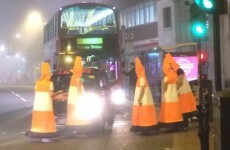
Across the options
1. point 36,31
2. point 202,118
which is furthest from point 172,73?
point 36,31

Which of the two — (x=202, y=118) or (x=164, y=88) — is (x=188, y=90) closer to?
(x=164, y=88)

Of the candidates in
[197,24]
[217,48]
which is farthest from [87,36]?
[217,48]

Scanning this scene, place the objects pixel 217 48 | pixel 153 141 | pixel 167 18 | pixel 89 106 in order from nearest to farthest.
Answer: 1. pixel 217 48
2. pixel 153 141
3. pixel 89 106
4. pixel 167 18

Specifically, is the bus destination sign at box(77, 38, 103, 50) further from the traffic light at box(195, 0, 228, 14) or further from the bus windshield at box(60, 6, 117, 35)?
the traffic light at box(195, 0, 228, 14)

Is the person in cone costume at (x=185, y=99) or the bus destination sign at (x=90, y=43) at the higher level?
the bus destination sign at (x=90, y=43)

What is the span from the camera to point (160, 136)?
11.5 metres

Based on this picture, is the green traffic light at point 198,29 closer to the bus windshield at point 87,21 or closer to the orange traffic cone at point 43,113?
the orange traffic cone at point 43,113

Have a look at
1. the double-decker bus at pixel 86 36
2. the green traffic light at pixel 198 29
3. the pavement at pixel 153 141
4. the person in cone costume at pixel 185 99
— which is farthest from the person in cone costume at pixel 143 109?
the double-decker bus at pixel 86 36

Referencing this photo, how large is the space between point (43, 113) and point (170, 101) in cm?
310

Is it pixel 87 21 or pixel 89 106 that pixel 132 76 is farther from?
pixel 89 106

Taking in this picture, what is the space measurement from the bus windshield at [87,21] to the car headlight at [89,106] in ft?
26.1

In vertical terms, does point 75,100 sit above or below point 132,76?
below

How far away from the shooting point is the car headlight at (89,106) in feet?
39.2

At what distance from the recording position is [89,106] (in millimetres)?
12188
